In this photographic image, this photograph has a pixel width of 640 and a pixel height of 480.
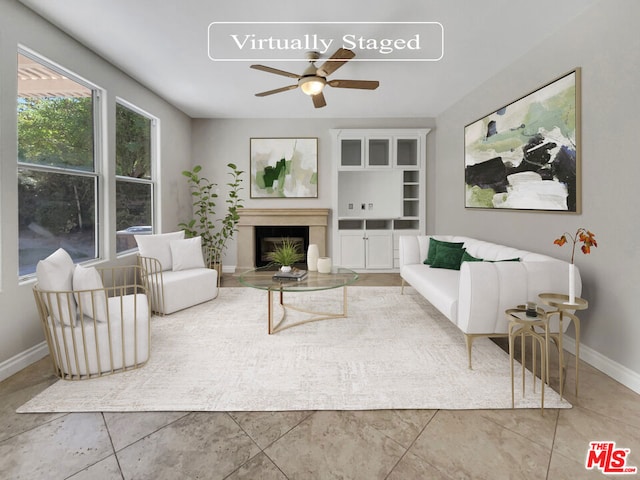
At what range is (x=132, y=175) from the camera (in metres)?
4.15

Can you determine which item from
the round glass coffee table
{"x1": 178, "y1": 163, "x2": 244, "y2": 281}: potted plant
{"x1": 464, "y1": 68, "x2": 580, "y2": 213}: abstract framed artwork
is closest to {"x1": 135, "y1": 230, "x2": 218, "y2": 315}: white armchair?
the round glass coffee table

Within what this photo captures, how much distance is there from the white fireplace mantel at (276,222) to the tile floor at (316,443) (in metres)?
3.96

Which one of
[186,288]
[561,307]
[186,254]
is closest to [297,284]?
[186,288]

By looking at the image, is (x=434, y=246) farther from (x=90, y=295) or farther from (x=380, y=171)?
(x=90, y=295)

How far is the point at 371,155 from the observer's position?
589 centimetres

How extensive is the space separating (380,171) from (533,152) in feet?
10.1

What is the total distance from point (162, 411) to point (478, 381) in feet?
6.24

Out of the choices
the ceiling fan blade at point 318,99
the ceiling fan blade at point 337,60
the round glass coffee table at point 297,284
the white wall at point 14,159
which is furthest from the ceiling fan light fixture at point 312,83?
the white wall at point 14,159

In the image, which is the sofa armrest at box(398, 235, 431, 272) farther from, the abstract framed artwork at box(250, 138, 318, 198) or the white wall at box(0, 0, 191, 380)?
the white wall at box(0, 0, 191, 380)

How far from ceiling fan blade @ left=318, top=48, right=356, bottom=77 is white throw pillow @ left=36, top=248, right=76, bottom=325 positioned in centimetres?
250

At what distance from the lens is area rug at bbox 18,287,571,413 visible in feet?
6.31

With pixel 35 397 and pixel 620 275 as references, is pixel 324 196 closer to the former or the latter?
pixel 620 275

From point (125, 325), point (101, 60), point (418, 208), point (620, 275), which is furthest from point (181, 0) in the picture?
point (418, 208)

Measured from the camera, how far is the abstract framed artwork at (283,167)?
19.1ft
